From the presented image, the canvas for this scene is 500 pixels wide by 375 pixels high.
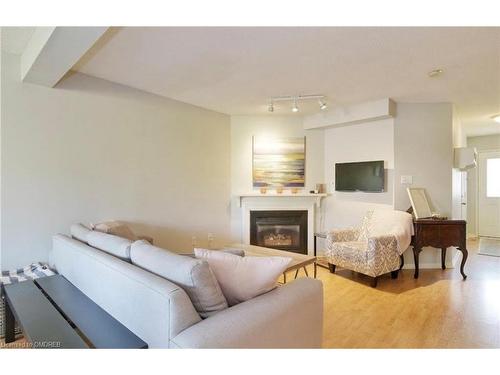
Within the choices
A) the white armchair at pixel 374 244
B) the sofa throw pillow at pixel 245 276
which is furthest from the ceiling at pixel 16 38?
the white armchair at pixel 374 244

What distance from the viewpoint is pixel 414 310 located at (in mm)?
2689

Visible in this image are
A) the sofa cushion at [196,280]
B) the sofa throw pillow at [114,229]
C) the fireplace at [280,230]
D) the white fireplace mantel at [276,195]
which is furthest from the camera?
the fireplace at [280,230]

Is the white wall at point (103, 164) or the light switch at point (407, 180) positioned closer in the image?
the white wall at point (103, 164)

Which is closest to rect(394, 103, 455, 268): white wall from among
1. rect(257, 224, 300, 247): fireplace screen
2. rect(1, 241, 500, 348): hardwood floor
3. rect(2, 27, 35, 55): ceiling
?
rect(1, 241, 500, 348): hardwood floor

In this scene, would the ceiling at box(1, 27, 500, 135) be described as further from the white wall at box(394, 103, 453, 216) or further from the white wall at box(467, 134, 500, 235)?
the white wall at box(467, 134, 500, 235)

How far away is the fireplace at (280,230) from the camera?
15.4 ft

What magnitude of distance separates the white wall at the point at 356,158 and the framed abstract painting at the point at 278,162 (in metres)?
0.48

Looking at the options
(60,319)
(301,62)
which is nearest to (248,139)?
(301,62)

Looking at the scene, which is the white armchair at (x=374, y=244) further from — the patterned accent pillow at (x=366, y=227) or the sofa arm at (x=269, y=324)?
the sofa arm at (x=269, y=324)

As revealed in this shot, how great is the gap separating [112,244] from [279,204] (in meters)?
3.21

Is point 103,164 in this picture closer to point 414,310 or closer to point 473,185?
point 414,310

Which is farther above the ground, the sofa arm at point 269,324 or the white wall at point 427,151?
the white wall at point 427,151
